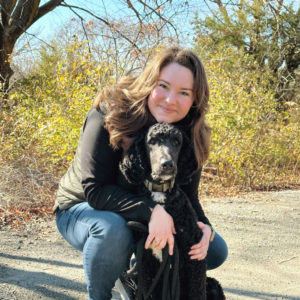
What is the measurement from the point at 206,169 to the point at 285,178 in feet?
5.41

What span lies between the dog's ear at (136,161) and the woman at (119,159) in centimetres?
11

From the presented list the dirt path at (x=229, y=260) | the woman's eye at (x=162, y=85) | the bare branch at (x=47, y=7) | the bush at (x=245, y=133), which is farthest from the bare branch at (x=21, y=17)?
the woman's eye at (x=162, y=85)

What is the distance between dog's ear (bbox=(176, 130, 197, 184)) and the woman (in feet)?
0.10

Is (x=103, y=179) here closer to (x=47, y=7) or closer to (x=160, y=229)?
(x=160, y=229)

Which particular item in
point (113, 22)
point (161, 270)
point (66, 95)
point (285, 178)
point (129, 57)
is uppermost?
point (113, 22)

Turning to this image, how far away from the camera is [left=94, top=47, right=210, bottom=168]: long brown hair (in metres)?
1.75

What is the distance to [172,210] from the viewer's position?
1642mm

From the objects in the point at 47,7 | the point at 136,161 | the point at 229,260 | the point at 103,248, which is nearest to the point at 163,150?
the point at 136,161

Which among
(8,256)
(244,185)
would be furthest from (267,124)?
(8,256)

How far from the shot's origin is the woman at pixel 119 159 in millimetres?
1653

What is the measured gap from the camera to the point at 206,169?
251 inches

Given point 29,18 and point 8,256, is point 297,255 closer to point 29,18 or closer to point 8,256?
point 8,256

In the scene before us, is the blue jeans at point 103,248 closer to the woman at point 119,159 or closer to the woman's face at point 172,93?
the woman at point 119,159

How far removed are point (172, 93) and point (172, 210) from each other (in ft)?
1.77
